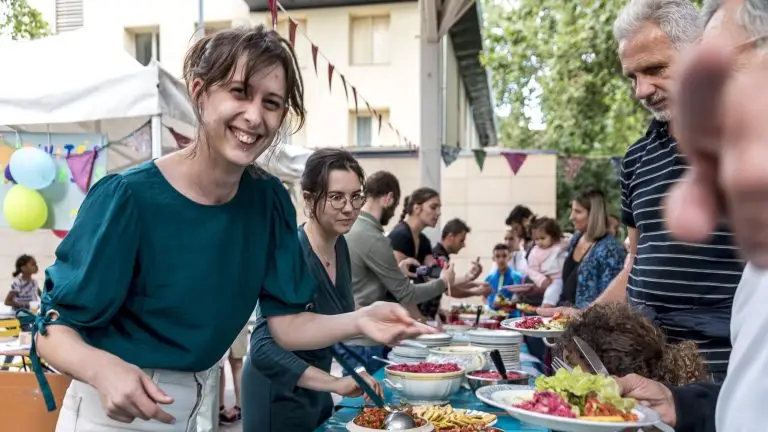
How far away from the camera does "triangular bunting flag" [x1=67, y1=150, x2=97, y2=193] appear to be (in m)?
4.93

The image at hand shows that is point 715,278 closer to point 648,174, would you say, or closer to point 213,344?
point 648,174

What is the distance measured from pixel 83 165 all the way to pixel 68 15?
32.6ft

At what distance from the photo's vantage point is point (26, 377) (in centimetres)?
269

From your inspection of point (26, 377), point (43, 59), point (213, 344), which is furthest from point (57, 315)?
point (43, 59)

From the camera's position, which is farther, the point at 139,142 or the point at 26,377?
the point at 139,142

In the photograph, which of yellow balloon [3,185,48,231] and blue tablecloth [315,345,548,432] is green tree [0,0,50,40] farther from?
blue tablecloth [315,345,548,432]

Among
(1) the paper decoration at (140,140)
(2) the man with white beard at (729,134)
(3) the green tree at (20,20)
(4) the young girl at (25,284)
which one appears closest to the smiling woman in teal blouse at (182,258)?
(2) the man with white beard at (729,134)

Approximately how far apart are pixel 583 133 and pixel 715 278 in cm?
1311

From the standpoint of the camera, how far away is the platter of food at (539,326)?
8.90 feet

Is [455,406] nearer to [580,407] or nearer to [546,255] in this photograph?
[580,407]

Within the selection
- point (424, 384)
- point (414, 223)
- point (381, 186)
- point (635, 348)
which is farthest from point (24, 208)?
point (635, 348)

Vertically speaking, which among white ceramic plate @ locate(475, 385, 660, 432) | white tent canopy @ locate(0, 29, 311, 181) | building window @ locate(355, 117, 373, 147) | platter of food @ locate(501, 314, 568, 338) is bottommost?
platter of food @ locate(501, 314, 568, 338)

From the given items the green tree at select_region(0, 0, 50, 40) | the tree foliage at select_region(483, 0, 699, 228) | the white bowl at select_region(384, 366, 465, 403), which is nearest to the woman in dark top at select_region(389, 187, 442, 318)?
the white bowl at select_region(384, 366, 465, 403)

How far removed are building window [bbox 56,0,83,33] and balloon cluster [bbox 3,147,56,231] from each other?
8.97m
